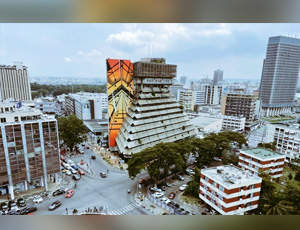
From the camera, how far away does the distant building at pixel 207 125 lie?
40.7 feet

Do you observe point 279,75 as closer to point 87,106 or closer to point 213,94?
point 213,94

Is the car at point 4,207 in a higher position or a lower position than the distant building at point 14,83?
Result: lower

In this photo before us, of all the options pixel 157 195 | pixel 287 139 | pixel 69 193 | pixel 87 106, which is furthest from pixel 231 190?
pixel 87 106

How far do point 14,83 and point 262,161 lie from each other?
26.0ft

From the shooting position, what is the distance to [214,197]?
484 centimetres

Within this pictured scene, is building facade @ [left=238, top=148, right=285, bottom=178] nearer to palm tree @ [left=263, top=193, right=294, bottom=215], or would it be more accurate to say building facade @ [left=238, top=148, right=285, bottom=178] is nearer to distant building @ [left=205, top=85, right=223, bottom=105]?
palm tree @ [left=263, top=193, right=294, bottom=215]

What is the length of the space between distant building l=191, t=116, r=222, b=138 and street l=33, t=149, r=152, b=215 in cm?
672

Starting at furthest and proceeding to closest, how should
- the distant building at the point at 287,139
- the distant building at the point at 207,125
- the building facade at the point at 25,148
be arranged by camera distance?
1. the distant building at the point at 207,125
2. the distant building at the point at 287,139
3. the building facade at the point at 25,148

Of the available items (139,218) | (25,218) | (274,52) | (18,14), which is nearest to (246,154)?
(139,218)

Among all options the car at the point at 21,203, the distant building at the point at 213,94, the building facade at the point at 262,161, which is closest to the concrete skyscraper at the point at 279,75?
the distant building at the point at 213,94

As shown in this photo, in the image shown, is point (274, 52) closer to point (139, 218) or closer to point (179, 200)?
point (179, 200)

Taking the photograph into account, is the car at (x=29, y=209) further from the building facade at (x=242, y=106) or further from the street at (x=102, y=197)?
the building facade at (x=242, y=106)

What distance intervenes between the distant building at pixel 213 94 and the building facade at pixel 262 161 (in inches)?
628

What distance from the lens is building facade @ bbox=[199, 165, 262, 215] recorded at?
4480 mm
